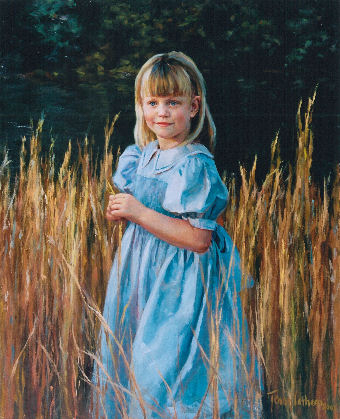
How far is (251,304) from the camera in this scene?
2201mm

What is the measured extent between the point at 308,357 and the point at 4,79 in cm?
177

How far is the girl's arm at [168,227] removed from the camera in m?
1.70

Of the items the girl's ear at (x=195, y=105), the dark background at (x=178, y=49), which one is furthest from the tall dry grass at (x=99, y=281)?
the girl's ear at (x=195, y=105)

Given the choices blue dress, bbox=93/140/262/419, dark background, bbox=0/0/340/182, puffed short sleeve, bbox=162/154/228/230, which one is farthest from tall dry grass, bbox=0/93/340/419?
puffed short sleeve, bbox=162/154/228/230

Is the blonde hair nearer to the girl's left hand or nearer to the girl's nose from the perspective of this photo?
the girl's nose

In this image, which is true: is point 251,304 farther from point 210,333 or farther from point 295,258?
point 210,333

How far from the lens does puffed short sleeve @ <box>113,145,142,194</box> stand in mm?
1878

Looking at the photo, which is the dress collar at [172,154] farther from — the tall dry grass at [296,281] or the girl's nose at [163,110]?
the tall dry grass at [296,281]

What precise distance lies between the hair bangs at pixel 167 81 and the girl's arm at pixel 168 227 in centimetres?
37

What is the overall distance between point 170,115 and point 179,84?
106 mm

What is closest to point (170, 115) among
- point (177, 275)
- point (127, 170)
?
point (127, 170)

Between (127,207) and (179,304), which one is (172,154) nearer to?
(127,207)

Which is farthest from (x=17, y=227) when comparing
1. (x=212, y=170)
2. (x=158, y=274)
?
(x=212, y=170)

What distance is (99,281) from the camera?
7.41 feet
